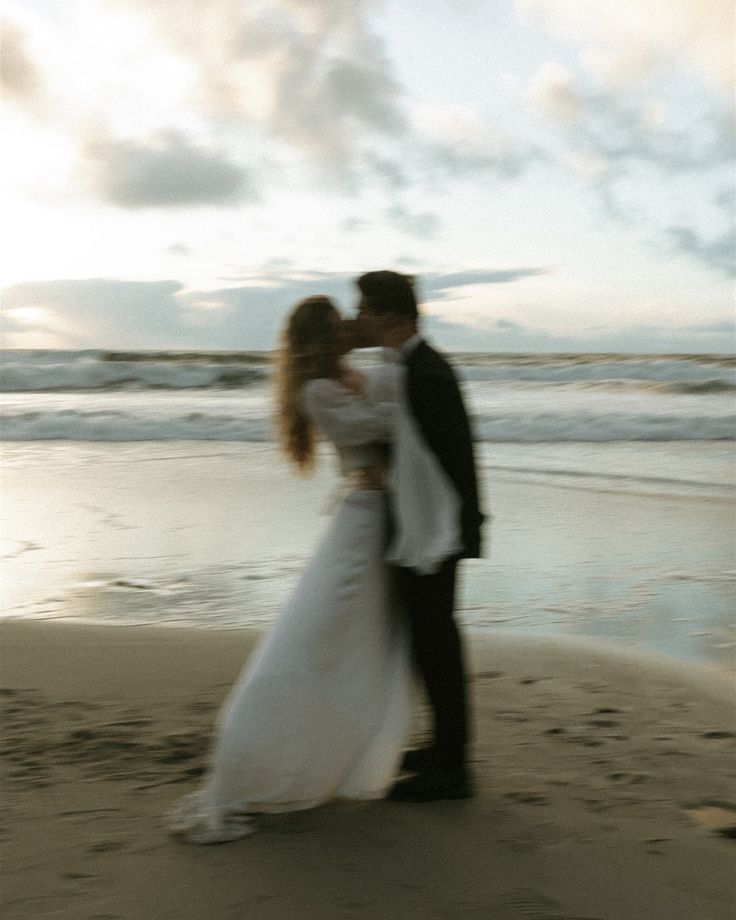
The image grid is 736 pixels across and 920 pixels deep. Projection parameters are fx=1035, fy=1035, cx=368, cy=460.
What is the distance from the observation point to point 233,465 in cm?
1209

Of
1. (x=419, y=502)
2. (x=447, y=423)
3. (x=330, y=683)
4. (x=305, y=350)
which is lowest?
(x=330, y=683)

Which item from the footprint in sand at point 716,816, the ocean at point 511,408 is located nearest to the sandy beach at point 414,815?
the footprint in sand at point 716,816

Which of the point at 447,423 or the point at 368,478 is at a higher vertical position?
the point at 447,423

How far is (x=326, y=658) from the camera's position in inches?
125

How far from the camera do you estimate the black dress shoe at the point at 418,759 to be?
3.43m

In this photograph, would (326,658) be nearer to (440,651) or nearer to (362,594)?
(362,594)

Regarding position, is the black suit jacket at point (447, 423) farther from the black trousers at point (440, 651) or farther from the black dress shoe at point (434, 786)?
the black dress shoe at point (434, 786)

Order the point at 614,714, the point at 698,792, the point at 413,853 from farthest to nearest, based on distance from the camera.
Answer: the point at 614,714
the point at 698,792
the point at 413,853

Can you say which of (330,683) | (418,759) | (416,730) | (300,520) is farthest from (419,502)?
(300,520)

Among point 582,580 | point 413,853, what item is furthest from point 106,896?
point 582,580

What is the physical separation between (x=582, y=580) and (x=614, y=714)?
235 centimetres

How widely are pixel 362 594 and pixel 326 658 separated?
228 millimetres

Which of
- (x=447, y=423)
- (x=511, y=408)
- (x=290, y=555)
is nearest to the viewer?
(x=447, y=423)

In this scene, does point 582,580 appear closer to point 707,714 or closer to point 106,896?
point 707,714
